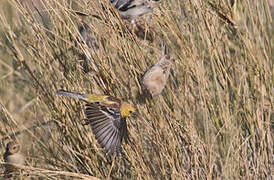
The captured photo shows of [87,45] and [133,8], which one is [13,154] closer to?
[87,45]

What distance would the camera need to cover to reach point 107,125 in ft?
6.70

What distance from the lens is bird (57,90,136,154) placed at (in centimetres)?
201

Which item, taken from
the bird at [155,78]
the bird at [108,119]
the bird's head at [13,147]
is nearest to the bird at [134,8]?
the bird at [155,78]

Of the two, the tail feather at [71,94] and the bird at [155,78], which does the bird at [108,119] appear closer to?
the tail feather at [71,94]

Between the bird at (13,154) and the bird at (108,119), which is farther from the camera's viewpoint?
the bird at (13,154)

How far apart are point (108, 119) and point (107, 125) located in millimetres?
32

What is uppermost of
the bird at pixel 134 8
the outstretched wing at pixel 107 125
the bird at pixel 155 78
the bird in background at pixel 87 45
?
the bird at pixel 134 8

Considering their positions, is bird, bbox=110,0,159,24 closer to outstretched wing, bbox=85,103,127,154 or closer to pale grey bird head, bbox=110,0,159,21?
pale grey bird head, bbox=110,0,159,21

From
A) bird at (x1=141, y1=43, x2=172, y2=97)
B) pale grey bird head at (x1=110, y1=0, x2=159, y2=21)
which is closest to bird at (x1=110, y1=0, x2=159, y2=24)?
pale grey bird head at (x1=110, y1=0, x2=159, y2=21)

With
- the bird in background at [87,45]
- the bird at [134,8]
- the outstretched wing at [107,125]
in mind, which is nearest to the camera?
the outstretched wing at [107,125]

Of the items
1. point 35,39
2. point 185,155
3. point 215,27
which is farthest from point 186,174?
point 35,39

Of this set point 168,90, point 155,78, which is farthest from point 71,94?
point 168,90

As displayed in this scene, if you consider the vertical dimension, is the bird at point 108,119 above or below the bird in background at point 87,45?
below

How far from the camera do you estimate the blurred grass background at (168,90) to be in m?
2.18
